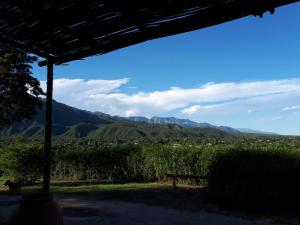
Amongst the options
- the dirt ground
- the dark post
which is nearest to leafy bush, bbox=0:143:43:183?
the dirt ground

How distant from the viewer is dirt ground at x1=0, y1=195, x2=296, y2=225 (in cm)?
982

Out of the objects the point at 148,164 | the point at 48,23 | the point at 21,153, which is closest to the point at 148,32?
the point at 48,23

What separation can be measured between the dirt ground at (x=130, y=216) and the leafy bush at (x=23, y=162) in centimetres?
1013

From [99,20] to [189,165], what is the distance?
13443 mm

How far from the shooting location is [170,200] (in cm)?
1327

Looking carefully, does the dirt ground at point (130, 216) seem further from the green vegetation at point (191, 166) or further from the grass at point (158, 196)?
the green vegetation at point (191, 166)

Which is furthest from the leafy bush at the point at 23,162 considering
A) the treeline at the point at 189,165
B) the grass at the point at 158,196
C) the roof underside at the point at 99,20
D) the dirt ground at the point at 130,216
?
the roof underside at the point at 99,20

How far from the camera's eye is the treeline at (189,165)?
1099cm

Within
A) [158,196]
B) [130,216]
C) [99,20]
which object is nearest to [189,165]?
[158,196]

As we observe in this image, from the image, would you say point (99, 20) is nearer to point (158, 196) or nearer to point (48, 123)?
point (48, 123)

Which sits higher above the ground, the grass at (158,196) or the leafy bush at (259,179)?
the leafy bush at (259,179)

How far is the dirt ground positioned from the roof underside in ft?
12.2

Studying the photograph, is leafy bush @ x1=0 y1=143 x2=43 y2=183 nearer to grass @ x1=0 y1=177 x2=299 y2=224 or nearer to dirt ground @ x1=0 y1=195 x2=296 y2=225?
grass @ x1=0 y1=177 x2=299 y2=224

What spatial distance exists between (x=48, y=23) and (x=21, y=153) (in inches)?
682
